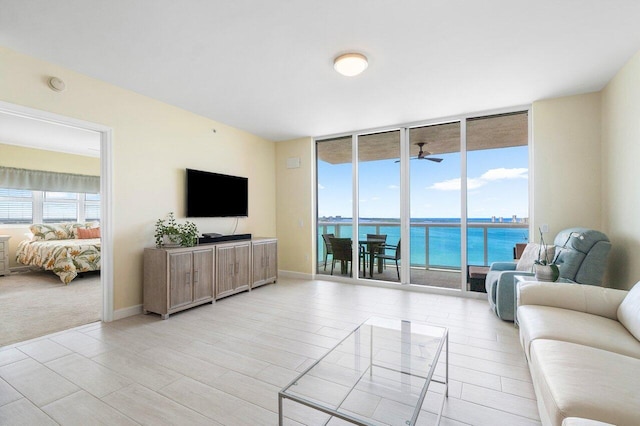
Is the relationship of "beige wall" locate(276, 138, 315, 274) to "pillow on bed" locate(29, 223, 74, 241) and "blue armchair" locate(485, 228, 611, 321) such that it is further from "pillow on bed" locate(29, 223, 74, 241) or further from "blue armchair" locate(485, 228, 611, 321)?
"pillow on bed" locate(29, 223, 74, 241)

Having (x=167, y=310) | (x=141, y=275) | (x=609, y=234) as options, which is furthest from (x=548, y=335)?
(x=141, y=275)

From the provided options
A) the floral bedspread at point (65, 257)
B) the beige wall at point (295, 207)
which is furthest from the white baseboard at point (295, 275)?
the floral bedspread at point (65, 257)

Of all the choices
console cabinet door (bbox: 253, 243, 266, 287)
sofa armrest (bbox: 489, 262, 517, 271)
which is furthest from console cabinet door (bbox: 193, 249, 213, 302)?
sofa armrest (bbox: 489, 262, 517, 271)

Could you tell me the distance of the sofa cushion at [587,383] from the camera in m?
1.12

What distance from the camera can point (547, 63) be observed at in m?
2.78

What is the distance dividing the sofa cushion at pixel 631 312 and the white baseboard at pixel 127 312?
440 centimetres

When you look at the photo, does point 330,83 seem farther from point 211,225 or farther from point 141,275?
point 141,275

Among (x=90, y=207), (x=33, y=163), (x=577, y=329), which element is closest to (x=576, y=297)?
(x=577, y=329)

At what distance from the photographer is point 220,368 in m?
2.26

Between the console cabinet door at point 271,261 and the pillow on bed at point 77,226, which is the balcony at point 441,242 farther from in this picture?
the pillow on bed at point 77,226

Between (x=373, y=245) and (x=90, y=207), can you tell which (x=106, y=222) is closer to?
(x=373, y=245)

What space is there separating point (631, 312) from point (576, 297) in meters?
0.33

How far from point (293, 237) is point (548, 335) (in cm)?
426

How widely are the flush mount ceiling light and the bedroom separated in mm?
3731
